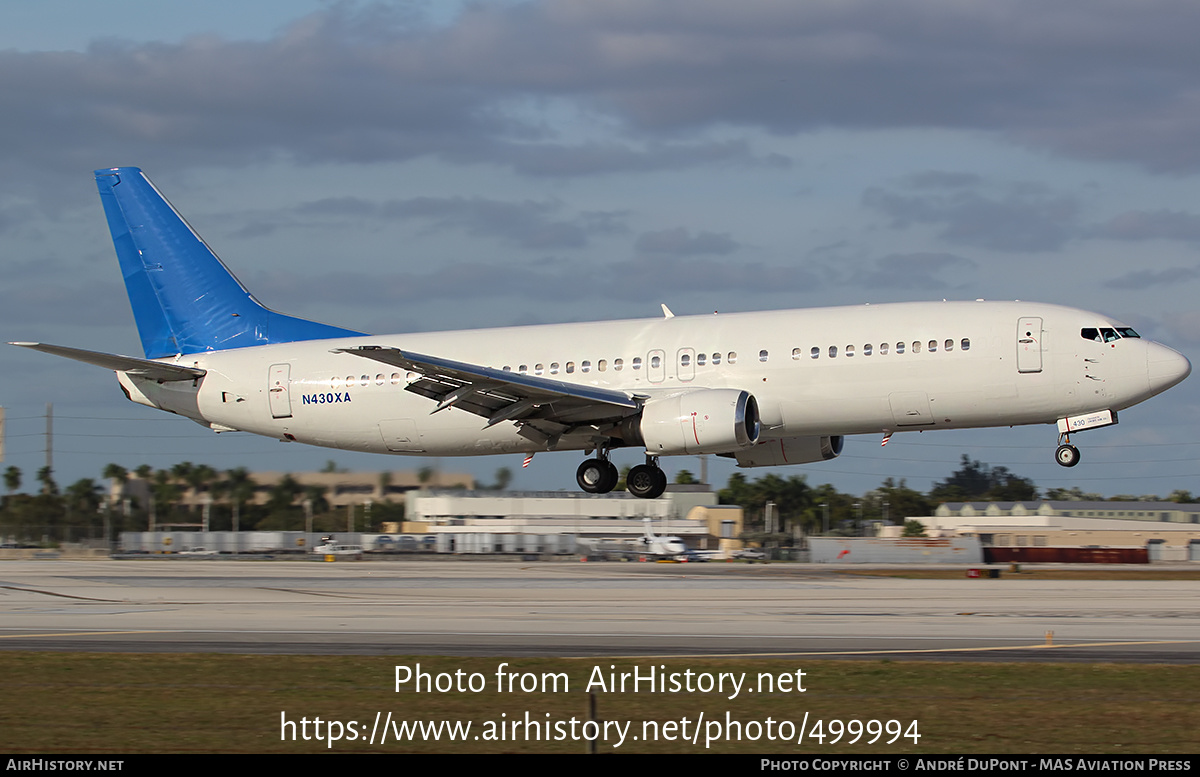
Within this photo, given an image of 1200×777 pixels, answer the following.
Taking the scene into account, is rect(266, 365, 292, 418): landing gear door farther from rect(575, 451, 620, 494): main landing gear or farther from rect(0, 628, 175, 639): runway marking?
rect(0, 628, 175, 639): runway marking

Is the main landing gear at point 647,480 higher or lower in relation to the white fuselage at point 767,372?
lower

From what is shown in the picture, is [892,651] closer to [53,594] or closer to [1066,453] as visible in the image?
[1066,453]

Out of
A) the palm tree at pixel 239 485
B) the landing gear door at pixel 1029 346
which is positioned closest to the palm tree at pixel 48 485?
the palm tree at pixel 239 485

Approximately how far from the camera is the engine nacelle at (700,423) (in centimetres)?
3309

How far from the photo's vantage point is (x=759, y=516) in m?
123

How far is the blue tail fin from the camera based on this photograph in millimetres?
41719

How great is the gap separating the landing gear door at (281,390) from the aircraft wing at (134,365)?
2549 mm

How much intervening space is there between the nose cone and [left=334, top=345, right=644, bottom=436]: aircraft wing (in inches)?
521

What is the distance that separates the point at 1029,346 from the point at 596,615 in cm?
1336

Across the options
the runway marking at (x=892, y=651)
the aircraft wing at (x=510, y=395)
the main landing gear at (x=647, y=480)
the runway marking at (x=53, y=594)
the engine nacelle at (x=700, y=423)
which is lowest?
the runway marking at (x=892, y=651)

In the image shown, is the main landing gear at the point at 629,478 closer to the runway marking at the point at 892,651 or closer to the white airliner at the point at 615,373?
the white airliner at the point at 615,373

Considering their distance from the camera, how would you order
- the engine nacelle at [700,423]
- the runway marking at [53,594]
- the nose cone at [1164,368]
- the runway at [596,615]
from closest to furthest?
the runway at [596,615]
the nose cone at [1164,368]
the runway marking at [53,594]
the engine nacelle at [700,423]

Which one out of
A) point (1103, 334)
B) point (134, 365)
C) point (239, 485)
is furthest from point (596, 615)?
point (239, 485)

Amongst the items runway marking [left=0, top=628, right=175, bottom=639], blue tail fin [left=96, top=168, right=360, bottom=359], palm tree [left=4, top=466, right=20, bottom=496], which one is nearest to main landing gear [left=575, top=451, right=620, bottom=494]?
blue tail fin [left=96, top=168, right=360, bottom=359]
